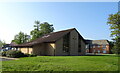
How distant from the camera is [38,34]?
6206 cm

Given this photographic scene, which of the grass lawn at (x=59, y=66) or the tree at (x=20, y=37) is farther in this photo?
the tree at (x=20, y=37)

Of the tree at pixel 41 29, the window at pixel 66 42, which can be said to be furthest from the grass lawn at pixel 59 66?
the tree at pixel 41 29

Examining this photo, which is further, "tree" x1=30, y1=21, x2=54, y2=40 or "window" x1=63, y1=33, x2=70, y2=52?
"tree" x1=30, y1=21, x2=54, y2=40

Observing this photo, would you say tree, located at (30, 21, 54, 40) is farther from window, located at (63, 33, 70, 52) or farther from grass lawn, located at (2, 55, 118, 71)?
grass lawn, located at (2, 55, 118, 71)

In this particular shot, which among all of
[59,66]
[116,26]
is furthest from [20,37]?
[59,66]

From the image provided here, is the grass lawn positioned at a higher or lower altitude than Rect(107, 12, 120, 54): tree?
lower

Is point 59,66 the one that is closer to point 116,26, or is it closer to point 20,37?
point 116,26

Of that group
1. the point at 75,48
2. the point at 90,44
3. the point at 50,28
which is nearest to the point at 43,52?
the point at 75,48

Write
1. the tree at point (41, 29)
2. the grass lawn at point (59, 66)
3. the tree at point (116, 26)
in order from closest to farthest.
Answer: the grass lawn at point (59, 66) → the tree at point (116, 26) → the tree at point (41, 29)

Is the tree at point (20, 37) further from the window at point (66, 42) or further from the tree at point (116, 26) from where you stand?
the tree at point (116, 26)

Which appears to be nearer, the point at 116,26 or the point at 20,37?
the point at 116,26

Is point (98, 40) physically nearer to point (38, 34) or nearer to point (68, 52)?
point (38, 34)

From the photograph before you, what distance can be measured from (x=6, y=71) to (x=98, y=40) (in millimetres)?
66977

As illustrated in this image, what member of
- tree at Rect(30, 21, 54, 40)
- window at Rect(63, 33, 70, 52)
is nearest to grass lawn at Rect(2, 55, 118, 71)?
window at Rect(63, 33, 70, 52)
